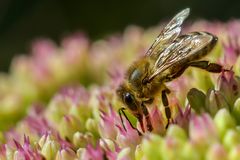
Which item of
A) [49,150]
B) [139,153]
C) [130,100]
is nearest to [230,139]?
[139,153]

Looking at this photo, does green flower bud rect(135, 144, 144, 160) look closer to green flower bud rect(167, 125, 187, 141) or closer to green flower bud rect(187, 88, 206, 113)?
green flower bud rect(167, 125, 187, 141)

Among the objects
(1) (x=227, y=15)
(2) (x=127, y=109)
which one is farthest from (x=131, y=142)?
(1) (x=227, y=15)

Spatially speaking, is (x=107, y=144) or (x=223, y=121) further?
(x=107, y=144)

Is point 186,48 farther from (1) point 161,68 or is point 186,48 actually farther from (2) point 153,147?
(2) point 153,147

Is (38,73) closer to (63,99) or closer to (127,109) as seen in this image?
(63,99)

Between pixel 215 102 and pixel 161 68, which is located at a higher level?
pixel 161 68

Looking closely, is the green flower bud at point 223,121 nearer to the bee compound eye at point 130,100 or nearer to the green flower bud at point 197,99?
the green flower bud at point 197,99
